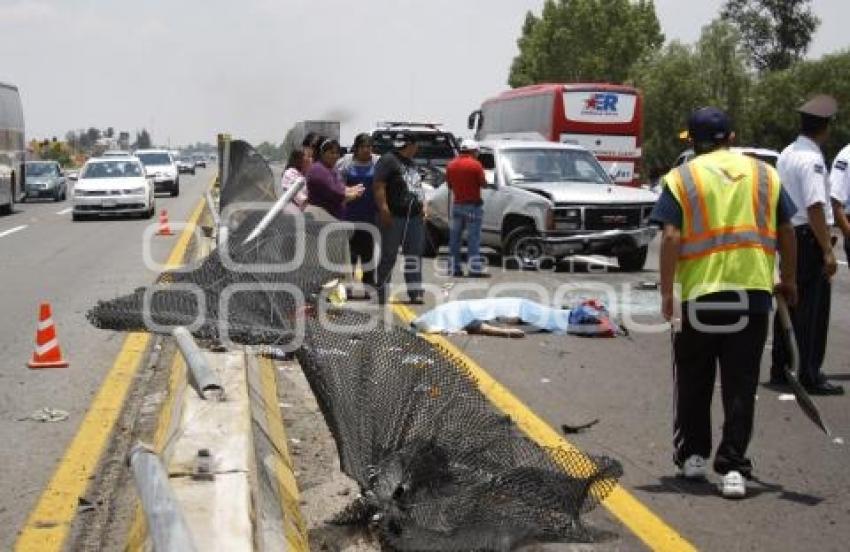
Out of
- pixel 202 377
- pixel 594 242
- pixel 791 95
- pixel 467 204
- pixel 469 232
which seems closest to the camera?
pixel 202 377

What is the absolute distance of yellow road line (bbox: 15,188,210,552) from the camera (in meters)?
5.29

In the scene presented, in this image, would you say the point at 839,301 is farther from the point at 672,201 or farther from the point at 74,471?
the point at 74,471

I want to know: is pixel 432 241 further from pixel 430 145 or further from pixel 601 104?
pixel 601 104

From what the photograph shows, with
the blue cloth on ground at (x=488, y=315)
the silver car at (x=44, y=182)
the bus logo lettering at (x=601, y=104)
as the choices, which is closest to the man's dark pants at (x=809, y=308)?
the blue cloth on ground at (x=488, y=315)

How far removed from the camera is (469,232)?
52.6 feet

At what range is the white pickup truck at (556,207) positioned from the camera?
16.5m

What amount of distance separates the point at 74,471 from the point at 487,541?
8.47ft

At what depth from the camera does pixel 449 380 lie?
5738mm

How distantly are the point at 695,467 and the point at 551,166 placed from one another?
12.4 m

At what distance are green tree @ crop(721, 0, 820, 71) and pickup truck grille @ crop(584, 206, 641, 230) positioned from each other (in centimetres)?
5658

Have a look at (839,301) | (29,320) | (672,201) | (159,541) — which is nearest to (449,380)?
(672,201)

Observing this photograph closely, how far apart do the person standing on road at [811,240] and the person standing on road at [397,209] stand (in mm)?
4772

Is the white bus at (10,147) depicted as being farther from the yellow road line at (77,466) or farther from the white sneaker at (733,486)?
the white sneaker at (733,486)

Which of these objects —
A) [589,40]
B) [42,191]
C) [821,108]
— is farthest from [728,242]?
[589,40]
